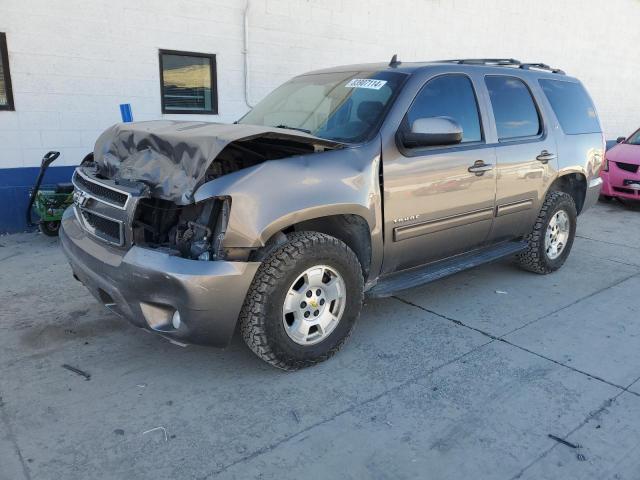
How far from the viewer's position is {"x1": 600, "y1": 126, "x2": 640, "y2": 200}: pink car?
903cm

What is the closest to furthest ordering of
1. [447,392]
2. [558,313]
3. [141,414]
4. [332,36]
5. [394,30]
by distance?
[141,414] < [447,392] < [558,313] < [332,36] < [394,30]

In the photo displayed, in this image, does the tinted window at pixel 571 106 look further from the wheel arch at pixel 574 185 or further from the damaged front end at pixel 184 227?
the damaged front end at pixel 184 227

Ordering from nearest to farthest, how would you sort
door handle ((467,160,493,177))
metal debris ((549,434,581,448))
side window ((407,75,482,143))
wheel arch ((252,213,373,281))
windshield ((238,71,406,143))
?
metal debris ((549,434,581,448))
wheel arch ((252,213,373,281))
windshield ((238,71,406,143))
side window ((407,75,482,143))
door handle ((467,160,493,177))

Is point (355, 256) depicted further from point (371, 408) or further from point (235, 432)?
point (235, 432)

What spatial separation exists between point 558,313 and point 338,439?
2.60 m

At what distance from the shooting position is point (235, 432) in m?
2.86

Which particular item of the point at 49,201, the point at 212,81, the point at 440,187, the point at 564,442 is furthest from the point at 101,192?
the point at 212,81

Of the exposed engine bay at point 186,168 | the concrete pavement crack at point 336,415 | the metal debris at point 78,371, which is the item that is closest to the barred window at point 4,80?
the exposed engine bay at point 186,168

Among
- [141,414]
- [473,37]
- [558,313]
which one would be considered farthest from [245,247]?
[473,37]

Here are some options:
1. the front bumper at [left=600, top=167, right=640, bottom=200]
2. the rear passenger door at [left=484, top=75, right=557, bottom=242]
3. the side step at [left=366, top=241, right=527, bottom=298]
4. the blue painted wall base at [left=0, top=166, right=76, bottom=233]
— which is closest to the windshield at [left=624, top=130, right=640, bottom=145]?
the front bumper at [left=600, top=167, right=640, bottom=200]

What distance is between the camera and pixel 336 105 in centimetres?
399

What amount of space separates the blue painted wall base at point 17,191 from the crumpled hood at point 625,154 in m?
8.86

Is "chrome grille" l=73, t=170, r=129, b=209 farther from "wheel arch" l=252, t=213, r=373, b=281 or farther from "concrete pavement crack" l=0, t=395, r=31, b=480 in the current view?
"concrete pavement crack" l=0, t=395, r=31, b=480

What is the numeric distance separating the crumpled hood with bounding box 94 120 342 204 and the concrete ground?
1209mm
